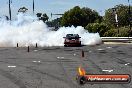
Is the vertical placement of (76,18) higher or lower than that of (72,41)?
higher

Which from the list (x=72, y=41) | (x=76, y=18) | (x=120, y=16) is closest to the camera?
(x=72, y=41)

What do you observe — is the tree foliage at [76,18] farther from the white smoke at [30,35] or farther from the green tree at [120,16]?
the white smoke at [30,35]

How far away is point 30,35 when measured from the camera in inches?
1827

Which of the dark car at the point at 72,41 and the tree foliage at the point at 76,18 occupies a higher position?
the tree foliage at the point at 76,18

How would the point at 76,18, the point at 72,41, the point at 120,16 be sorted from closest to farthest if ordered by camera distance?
the point at 72,41, the point at 120,16, the point at 76,18

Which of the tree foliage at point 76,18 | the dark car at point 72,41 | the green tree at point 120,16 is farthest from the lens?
the tree foliage at point 76,18

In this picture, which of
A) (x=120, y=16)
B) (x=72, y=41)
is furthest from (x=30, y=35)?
(x=120, y=16)

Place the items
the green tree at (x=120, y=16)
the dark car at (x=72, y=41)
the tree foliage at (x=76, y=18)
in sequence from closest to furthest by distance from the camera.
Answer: the dark car at (x=72, y=41) → the green tree at (x=120, y=16) → the tree foliage at (x=76, y=18)

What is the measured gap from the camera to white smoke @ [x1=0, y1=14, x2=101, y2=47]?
4519cm

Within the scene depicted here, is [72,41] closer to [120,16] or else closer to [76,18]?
[120,16]

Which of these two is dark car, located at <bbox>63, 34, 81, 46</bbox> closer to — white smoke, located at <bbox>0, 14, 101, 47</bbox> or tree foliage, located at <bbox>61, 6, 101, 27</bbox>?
white smoke, located at <bbox>0, 14, 101, 47</bbox>

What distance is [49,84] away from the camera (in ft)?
42.9

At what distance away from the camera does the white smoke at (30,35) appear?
45188 millimetres

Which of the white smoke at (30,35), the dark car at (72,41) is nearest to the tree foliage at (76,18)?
the white smoke at (30,35)
